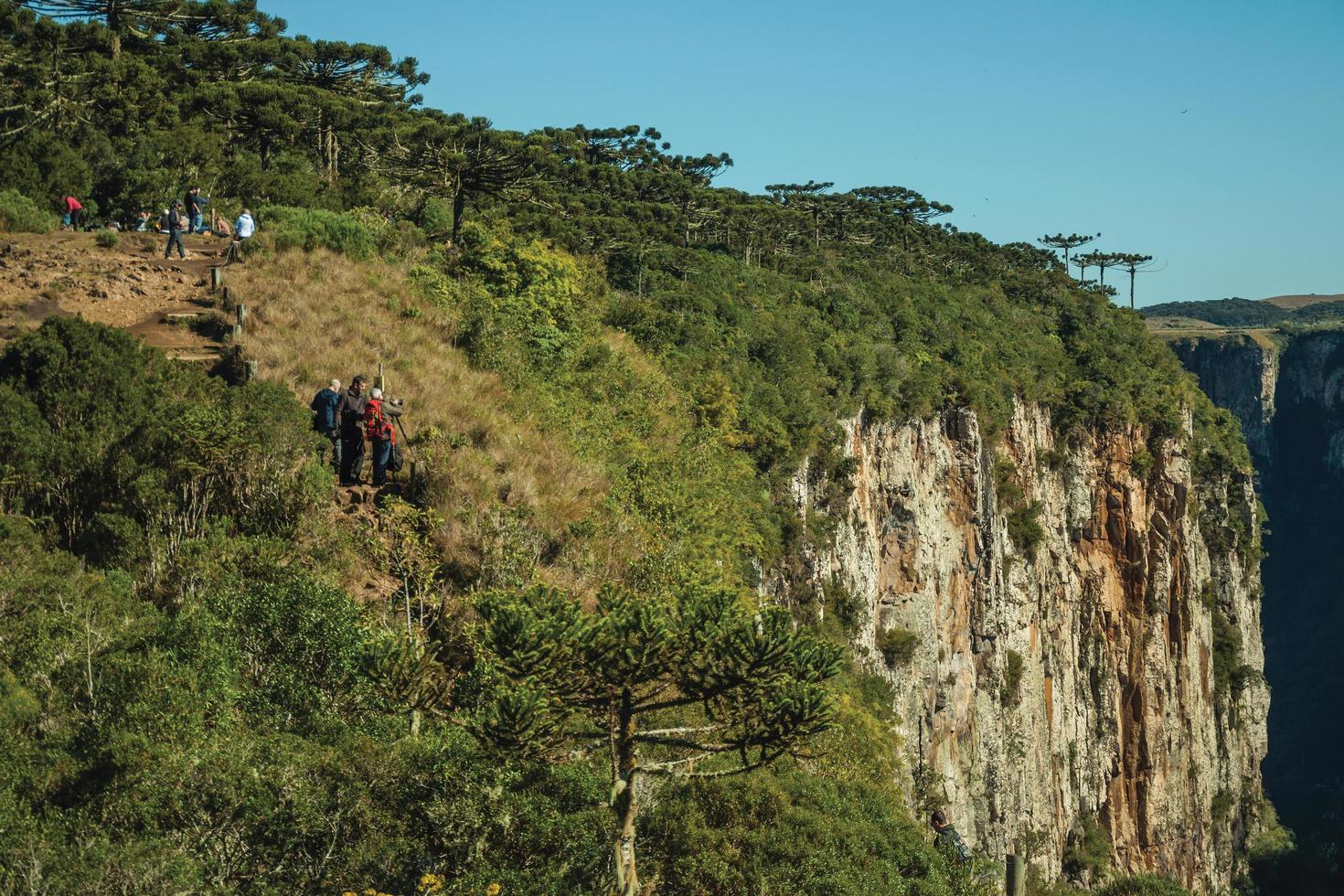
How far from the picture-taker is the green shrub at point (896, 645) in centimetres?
4097

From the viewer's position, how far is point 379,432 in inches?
653

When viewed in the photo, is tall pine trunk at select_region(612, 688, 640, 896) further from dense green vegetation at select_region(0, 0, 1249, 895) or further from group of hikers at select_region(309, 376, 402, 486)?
group of hikers at select_region(309, 376, 402, 486)

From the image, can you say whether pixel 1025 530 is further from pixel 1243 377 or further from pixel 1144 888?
pixel 1243 377

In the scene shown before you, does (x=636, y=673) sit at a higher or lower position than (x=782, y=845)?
higher

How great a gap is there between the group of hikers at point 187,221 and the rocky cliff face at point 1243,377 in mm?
120198

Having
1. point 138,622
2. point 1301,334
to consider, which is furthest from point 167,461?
point 1301,334

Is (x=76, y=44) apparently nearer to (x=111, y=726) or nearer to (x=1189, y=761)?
(x=111, y=726)

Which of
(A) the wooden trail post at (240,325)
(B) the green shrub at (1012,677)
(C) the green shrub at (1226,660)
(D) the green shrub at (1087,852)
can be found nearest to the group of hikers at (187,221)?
(A) the wooden trail post at (240,325)

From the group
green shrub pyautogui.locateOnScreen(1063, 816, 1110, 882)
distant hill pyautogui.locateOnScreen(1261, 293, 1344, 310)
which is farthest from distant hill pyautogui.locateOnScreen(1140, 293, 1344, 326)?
green shrub pyautogui.locateOnScreen(1063, 816, 1110, 882)

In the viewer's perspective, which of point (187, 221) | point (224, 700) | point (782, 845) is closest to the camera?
point (224, 700)

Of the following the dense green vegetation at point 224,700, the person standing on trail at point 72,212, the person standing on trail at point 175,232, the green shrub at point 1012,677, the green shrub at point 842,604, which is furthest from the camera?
the green shrub at point 1012,677

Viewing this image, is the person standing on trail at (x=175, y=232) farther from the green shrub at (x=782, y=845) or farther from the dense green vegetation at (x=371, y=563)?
the green shrub at (x=782, y=845)

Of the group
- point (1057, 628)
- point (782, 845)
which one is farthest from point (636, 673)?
point (1057, 628)

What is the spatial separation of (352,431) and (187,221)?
11.0 meters
